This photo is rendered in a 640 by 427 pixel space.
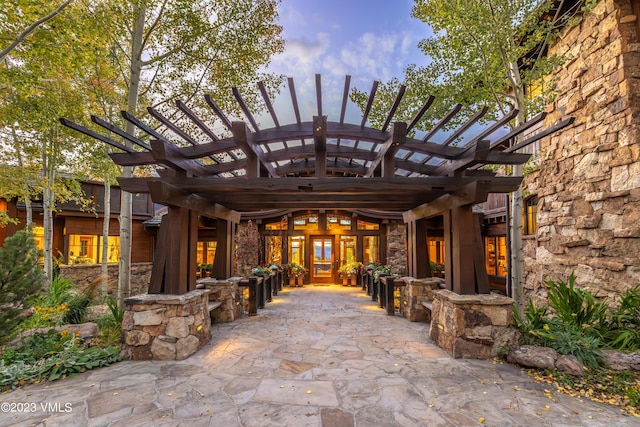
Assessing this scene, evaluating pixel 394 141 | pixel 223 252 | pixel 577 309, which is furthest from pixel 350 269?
pixel 394 141

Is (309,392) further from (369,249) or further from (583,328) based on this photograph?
(369,249)

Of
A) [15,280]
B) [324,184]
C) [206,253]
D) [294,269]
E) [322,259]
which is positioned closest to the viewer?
[15,280]

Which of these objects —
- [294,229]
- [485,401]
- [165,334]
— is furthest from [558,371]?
[294,229]

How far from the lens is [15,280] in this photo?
374 centimetres

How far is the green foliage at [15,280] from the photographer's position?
11.8ft

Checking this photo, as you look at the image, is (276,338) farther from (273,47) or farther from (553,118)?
(553,118)

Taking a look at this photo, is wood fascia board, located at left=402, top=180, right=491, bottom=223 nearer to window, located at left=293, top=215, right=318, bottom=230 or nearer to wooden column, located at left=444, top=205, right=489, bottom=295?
wooden column, located at left=444, top=205, right=489, bottom=295

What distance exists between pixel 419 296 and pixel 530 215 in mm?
4106

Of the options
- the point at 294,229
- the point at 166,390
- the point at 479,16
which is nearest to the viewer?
the point at 166,390

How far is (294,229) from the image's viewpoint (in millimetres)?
11930

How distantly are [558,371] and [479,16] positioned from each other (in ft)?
15.8

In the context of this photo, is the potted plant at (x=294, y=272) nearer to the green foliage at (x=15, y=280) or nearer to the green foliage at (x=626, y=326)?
the green foliage at (x=15, y=280)

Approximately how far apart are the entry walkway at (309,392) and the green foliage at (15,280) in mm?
1150

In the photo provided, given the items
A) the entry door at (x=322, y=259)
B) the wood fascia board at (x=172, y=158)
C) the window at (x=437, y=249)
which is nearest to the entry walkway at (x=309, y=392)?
the wood fascia board at (x=172, y=158)
